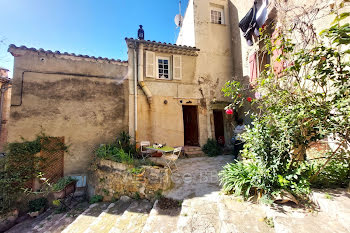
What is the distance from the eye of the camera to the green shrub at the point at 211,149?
313 inches

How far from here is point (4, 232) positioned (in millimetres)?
4941

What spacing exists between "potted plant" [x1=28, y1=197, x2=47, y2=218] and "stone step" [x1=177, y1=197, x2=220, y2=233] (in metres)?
6.22

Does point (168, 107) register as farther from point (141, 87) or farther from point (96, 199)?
point (96, 199)

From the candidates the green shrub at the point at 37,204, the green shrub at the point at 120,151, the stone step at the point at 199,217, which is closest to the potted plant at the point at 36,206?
the green shrub at the point at 37,204

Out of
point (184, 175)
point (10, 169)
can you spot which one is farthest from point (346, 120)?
point (10, 169)

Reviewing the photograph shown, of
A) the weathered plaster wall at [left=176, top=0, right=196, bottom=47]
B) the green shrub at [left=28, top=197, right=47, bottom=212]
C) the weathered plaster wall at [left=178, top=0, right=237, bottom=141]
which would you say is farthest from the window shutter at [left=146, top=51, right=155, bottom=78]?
the green shrub at [left=28, top=197, right=47, bottom=212]

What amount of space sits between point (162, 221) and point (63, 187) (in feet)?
16.8

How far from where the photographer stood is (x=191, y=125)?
9.30 metres

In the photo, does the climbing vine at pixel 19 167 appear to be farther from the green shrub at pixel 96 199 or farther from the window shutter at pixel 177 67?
the window shutter at pixel 177 67

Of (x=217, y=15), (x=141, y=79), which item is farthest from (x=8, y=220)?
(x=217, y=15)

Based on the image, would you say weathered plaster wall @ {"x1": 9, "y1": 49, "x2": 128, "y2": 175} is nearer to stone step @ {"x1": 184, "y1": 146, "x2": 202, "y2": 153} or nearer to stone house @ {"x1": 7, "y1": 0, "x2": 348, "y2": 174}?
stone house @ {"x1": 7, "y1": 0, "x2": 348, "y2": 174}

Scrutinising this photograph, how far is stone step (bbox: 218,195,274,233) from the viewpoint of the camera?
100 inches

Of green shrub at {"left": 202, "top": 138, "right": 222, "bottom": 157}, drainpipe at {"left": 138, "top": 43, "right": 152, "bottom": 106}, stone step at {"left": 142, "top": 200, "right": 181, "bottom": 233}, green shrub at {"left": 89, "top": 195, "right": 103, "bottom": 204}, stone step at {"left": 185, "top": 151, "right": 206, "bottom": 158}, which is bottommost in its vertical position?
green shrub at {"left": 89, "top": 195, "right": 103, "bottom": 204}

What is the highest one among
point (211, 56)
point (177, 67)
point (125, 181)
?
point (211, 56)
